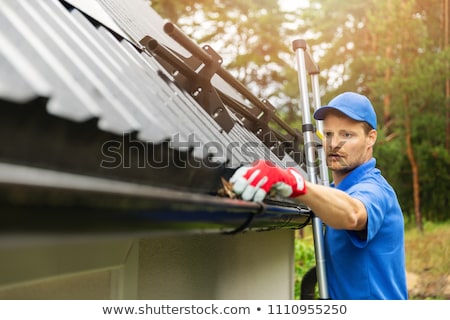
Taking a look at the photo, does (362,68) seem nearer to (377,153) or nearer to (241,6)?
(377,153)

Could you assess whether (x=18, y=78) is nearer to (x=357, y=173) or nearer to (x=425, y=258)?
(x=357, y=173)

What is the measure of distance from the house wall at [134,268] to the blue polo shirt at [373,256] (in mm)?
764

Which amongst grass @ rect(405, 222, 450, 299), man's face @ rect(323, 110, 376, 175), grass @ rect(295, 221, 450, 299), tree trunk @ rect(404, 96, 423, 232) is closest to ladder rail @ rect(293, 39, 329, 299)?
man's face @ rect(323, 110, 376, 175)

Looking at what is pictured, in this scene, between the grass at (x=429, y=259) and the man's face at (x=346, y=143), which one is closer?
the man's face at (x=346, y=143)

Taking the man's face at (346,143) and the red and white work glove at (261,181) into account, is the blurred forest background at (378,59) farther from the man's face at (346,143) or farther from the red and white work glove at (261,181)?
the red and white work glove at (261,181)

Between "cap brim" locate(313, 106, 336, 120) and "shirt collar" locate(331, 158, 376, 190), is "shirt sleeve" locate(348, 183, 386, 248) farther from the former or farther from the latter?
"cap brim" locate(313, 106, 336, 120)

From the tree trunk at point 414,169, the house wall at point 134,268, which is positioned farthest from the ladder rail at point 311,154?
the tree trunk at point 414,169

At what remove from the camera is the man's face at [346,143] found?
10.4 feet

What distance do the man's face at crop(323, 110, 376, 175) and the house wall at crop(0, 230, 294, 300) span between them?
2.98 feet

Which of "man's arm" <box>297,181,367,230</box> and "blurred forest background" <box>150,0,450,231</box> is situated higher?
"blurred forest background" <box>150,0,450,231</box>

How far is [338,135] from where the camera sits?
3.23 meters

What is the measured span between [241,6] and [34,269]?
2021 centimetres

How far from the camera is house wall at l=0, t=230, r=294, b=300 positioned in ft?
5.22

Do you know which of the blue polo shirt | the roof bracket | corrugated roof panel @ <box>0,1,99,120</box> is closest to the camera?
corrugated roof panel @ <box>0,1,99,120</box>
